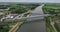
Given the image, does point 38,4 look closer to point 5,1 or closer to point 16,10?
point 16,10

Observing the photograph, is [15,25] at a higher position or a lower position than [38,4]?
lower

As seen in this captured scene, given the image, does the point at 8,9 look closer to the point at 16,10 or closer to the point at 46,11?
the point at 16,10

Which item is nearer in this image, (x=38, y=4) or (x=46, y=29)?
(x=46, y=29)

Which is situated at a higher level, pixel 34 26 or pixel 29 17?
pixel 29 17

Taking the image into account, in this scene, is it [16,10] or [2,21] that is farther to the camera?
[16,10]

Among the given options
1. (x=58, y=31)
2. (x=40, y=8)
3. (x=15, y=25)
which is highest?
(x=40, y=8)

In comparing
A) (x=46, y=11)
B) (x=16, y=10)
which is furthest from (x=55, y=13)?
(x=16, y=10)

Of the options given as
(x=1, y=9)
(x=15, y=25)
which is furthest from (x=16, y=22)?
(x=1, y=9)

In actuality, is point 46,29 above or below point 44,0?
below

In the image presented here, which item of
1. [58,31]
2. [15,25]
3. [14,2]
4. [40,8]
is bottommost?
[58,31]
